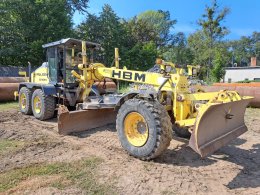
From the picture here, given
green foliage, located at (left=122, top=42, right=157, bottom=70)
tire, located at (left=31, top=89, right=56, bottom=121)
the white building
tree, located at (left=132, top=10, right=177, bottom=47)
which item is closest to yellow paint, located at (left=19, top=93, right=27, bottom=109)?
tire, located at (left=31, top=89, right=56, bottom=121)

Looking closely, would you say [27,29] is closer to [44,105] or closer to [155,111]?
[44,105]

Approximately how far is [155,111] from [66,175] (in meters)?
1.77

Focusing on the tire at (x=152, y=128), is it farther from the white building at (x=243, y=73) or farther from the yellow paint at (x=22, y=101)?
the white building at (x=243, y=73)

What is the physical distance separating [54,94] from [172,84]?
4.19 meters

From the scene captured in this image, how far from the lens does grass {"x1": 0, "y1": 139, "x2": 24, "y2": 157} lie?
572 cm

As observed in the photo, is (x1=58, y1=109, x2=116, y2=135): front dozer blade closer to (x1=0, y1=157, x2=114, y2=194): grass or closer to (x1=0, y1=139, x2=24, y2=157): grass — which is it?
(x1=0, y1=139, x2=24, y2=157): grass

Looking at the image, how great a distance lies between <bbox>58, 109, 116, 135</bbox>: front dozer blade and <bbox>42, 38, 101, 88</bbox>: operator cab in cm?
126

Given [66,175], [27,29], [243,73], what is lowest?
[66,175]

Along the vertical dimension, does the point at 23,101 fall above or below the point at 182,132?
above

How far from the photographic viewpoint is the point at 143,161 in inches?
204

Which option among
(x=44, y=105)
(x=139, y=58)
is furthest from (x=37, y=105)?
(x=139, y=58)

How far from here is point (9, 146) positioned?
239 inches

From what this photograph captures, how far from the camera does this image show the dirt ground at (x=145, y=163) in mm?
4195

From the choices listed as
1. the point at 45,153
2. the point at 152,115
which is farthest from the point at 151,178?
the point at 45,153
